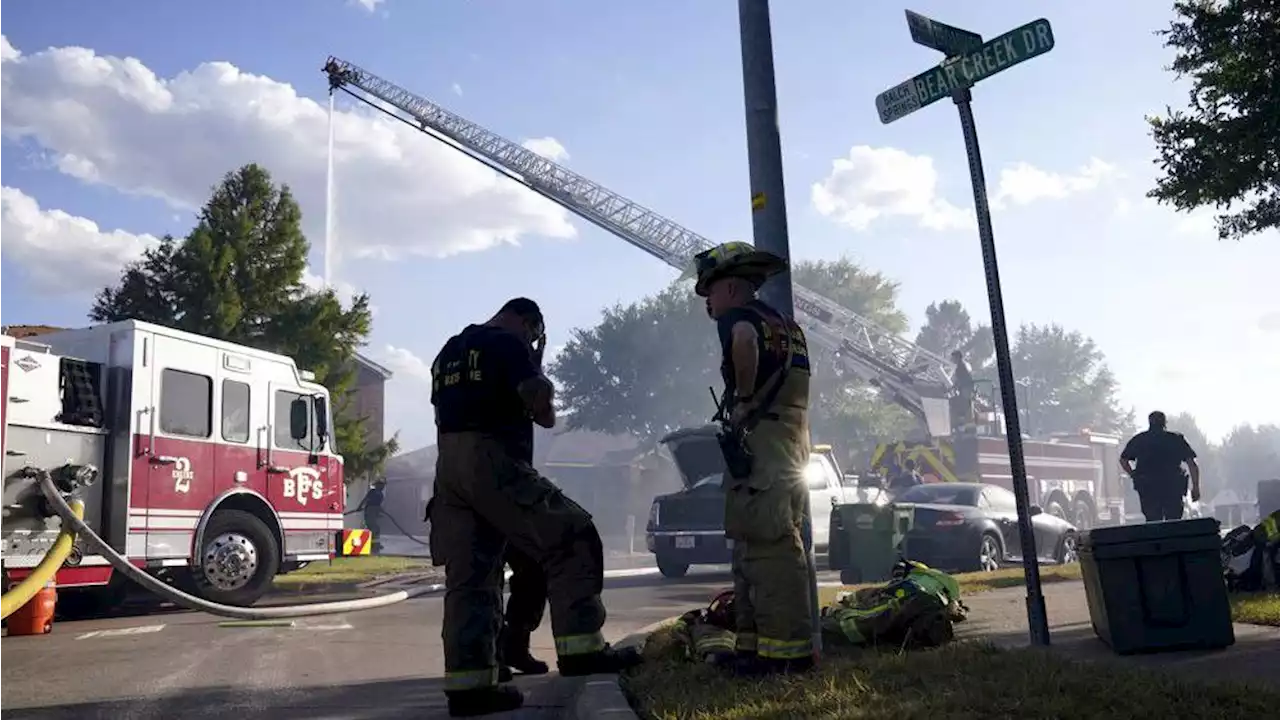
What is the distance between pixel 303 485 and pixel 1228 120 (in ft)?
33.1

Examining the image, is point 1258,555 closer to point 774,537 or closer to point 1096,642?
point 1096,642

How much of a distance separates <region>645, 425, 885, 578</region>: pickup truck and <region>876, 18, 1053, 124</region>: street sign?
29.0 feet

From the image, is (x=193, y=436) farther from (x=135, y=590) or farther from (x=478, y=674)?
(x=478, y=674)

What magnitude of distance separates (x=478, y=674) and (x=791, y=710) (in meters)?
1.22

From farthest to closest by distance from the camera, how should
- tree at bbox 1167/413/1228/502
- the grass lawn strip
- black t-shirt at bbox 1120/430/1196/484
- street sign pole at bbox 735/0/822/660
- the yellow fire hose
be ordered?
tree at bbox 1167/413/1228/502
black t-shirt at bbox 1120/430/1196/484
the yellow fire hose
street sign pole at bbox 735/0/822/660
the grass lawn strip

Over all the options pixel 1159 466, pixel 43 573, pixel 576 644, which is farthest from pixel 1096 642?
pixel 43 573

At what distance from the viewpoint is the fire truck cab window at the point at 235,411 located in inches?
445

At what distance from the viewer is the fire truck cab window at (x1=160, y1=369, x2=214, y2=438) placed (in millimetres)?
10633

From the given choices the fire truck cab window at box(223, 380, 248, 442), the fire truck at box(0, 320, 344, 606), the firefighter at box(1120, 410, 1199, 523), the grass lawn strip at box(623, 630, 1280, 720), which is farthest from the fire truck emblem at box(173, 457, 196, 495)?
the firefighter at box(1120, 410, 1199, 523)

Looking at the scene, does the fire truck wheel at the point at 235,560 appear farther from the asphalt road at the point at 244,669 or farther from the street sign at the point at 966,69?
the street sign at the point at 966,69

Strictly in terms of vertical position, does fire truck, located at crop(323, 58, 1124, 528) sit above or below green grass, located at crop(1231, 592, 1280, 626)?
above

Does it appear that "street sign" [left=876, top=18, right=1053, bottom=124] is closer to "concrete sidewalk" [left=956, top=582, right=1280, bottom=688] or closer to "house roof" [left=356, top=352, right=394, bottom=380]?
"concrete sidewalk" [left=956, top=582, right=1280, bottom=688]

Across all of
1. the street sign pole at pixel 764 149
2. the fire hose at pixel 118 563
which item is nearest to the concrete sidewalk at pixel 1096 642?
the street sign pole at pixel 764 149

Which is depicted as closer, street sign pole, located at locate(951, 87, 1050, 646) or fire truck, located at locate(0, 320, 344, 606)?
street sign pole, located at locate(951, 87, 1050, 646)
